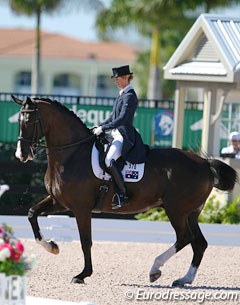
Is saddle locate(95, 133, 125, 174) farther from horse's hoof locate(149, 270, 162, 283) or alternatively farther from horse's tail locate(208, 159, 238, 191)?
horse's hoof locate(149, 270, 162, 283)

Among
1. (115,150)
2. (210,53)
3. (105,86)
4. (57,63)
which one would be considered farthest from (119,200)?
(105,86)

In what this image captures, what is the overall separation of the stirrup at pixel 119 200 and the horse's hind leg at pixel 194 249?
944mm

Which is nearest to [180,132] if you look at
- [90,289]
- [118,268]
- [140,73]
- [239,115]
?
[239,115]

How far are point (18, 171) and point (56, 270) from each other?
6.17 metres

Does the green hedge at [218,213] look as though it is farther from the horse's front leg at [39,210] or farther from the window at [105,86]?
the window at [105,86]

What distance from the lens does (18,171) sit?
61.8 ft

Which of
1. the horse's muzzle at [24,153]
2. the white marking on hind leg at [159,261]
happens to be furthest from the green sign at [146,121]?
the white marking on hind leg at [159,261]

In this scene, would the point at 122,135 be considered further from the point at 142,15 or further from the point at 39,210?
the point at 142,15

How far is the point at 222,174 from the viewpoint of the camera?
12.9m

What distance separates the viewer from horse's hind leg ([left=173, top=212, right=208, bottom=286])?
476 inches

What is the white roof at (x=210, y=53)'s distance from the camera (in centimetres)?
1828

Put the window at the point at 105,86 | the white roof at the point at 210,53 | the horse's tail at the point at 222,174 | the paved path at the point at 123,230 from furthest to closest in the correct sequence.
Result: the window at the point at 105,86 → the white roof at the point at 210,53 → the paved path at the point at 123,230 → the horse's tail at the point at 222,174
